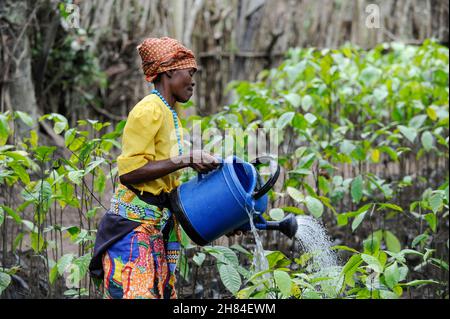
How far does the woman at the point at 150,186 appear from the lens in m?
2.33

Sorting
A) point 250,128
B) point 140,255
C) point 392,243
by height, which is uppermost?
point 250,128

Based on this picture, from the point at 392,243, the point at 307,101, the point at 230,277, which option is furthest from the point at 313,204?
the point at 307,101

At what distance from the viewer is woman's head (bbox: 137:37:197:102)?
7.95 ft

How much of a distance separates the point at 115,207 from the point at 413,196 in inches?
115

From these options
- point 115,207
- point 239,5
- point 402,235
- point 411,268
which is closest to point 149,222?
point 115,207

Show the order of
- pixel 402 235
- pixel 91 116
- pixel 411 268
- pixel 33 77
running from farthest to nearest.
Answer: pixel 91 116
pixel 33 77
pixel 402 235
pixel 411 268

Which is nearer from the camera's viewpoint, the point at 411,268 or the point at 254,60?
the point at 411,268

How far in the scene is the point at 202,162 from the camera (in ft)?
7.73

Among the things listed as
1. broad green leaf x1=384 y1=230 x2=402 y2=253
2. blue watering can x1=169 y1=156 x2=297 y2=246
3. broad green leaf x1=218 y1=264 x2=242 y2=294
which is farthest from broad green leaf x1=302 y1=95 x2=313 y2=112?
blue watering can x1=169 y1=156 x2=297 y2=246

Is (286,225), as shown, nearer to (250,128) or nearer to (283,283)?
(283,283)

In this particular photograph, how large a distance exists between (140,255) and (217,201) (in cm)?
28
